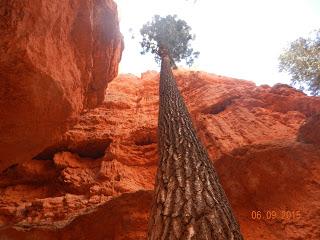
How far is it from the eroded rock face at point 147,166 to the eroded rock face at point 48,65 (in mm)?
2692

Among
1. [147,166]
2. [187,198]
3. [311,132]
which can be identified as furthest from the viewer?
[147,166]

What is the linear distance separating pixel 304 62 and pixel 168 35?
23.6 feet

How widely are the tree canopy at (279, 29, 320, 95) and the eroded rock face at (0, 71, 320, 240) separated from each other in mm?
2419

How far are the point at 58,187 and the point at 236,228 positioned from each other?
11284 millimetres

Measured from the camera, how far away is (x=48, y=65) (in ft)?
25.5

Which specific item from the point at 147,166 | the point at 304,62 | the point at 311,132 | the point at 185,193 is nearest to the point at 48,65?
the point at 185,193

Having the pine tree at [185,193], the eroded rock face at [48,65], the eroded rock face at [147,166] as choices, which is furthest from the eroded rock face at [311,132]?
the eroded rock face at [48,65]

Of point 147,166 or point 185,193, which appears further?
point 147,166

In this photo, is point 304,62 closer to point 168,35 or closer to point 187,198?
point 168,35

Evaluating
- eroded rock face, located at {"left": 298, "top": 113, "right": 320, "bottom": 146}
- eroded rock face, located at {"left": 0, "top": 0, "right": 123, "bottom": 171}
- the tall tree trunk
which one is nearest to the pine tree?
the tall tree trunk

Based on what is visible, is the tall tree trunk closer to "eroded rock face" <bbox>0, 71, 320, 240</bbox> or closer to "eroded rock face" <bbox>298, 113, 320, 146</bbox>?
"eroded rock face" <bbox>0, 71, 320, 240</bbox>

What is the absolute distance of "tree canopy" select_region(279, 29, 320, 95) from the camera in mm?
17031

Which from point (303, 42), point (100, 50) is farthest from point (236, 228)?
point (303, 42)

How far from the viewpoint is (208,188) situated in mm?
4422
